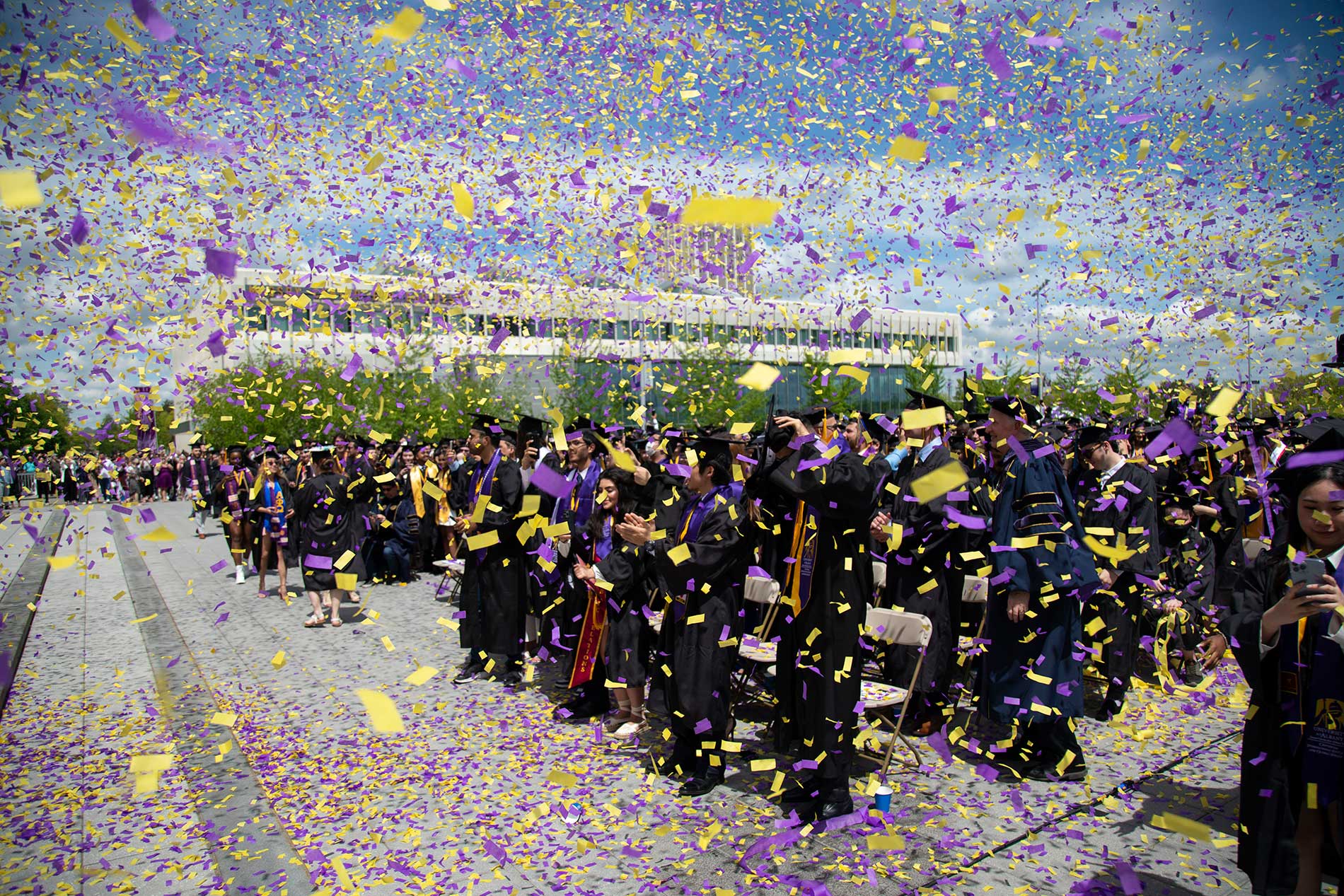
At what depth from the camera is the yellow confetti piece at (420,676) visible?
24.6 feet

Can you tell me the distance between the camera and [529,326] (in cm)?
4453

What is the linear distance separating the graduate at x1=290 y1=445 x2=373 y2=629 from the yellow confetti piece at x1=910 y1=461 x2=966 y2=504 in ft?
24.2

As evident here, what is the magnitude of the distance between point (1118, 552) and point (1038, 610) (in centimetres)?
153

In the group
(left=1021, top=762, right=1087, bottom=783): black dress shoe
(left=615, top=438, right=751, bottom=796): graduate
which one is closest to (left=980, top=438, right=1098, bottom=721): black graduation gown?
(left=1021, top=762, right=1087, bottom=783): black dress shoe

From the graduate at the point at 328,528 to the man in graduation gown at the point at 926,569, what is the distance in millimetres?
7072

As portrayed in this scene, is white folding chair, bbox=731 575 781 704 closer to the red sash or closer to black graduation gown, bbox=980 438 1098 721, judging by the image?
the red sash

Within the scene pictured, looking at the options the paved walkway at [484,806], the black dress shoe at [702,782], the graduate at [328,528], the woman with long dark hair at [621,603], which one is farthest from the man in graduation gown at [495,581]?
the graduate at [328,528]

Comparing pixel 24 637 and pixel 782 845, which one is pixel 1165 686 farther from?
pixel 24 637

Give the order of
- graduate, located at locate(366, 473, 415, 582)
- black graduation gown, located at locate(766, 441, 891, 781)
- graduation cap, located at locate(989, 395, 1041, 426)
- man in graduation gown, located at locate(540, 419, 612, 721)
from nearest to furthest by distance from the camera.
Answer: black graduation gown, located at locate(766, 441, 891, 781) < graduation cap, located at locate(989, 395, 1041, 426) < man in graduation gown, located at locate(540, 419, 612, 721) < graduate, located at locate(366, 473, 415, 582)

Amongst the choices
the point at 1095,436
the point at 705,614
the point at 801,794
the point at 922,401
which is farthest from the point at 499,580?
the point at 1095,436

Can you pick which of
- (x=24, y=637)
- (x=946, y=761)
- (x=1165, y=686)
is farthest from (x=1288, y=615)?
(x=24, y=637)

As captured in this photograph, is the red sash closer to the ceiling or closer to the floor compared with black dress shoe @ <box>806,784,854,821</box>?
closer to the ceiling

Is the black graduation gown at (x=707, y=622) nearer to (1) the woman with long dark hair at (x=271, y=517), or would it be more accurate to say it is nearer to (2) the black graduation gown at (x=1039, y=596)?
(2) the black graduation gown at (x=1039, y=596)

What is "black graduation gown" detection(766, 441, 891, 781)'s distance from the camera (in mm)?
4598
